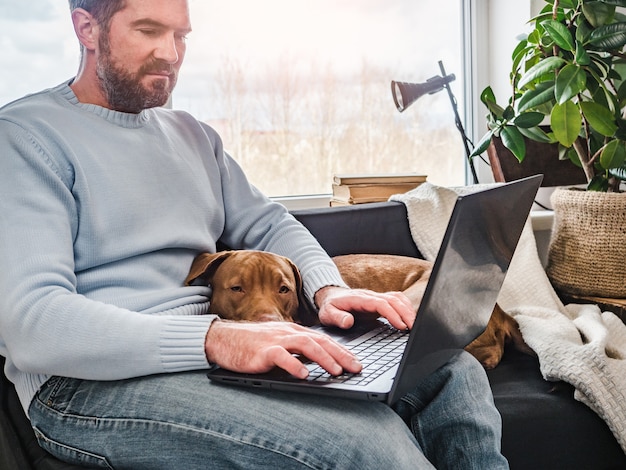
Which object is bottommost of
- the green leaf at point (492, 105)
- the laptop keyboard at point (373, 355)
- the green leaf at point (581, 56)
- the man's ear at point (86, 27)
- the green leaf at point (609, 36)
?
the laptop keyboard at point (373, 355)

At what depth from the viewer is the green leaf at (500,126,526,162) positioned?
229cm

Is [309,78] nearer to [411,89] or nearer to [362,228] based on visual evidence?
[411,89]

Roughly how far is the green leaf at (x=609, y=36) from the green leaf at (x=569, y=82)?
4.1 inches

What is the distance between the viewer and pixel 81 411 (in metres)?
1.11

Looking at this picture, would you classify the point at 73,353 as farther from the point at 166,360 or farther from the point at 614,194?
the point at 614,194

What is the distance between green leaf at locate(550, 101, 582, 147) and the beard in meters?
1.29

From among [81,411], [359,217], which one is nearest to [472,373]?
[81,411]

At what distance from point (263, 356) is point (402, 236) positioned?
46.8 inches

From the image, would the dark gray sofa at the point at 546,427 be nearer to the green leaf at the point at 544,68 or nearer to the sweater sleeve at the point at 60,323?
the sweater sleeve at the point at 60,323

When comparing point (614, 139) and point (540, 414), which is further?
point (614, 139)

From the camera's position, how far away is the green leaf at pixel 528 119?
229cm

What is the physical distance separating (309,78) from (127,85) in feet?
4.45

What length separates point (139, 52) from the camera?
138 centimetres

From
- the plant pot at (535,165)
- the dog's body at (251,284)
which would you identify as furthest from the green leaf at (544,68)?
the dog's body at (251,284)
